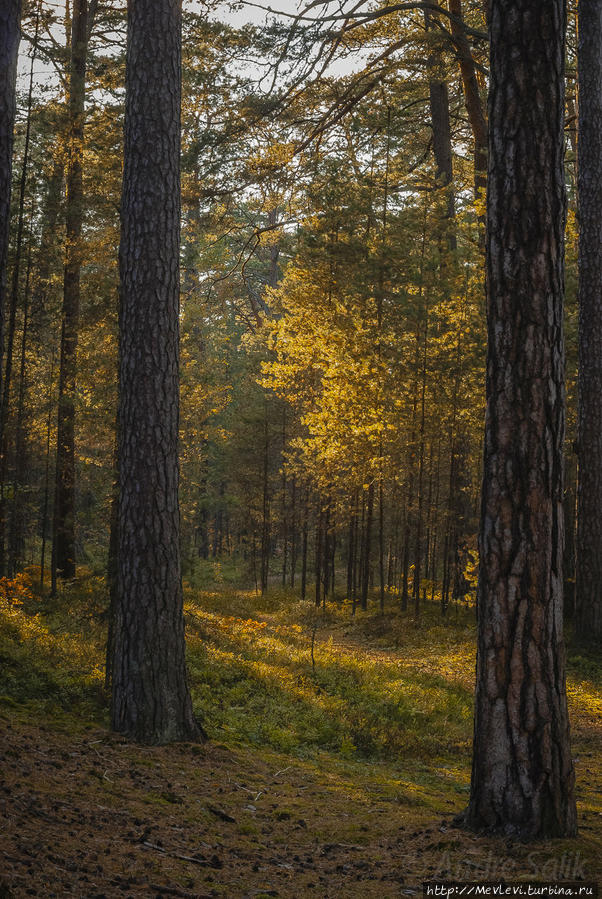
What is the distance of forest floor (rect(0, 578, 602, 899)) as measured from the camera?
3.27 m

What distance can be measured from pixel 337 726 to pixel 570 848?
4.33m

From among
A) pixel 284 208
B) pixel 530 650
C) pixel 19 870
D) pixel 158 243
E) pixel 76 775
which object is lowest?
pixel 76 775

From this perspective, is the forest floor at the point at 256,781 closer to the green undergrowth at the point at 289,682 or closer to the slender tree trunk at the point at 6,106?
the green undergrowth at the point at 289,682

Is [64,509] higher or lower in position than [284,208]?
lower

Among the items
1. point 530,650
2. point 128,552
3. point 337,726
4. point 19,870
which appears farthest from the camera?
point 337,726

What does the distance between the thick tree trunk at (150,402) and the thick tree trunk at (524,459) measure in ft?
9.79

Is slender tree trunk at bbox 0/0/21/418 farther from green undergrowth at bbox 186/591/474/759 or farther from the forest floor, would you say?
green undergrowth at bbox 186/591/474/759

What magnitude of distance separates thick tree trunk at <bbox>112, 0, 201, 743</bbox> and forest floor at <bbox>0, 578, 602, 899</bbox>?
0.49 metres

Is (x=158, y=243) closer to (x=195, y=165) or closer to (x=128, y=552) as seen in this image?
(x=128, y=552)

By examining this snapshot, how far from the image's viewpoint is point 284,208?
59.4 feet

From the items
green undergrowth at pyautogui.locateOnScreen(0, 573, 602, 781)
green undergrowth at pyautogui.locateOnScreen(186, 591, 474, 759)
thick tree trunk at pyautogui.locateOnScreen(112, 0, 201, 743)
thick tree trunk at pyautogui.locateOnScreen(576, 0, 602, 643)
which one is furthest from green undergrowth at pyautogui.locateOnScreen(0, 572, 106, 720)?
thick tree trunk at pyautogui.locateOnScreen(576, 0, 602, 643)

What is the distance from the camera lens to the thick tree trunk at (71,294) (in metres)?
12.9

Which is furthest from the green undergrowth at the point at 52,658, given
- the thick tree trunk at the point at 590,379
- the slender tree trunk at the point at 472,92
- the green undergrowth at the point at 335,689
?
the slender tree trunk at the point at 472,92

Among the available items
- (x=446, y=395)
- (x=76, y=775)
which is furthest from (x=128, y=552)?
(x=446, y=395)
